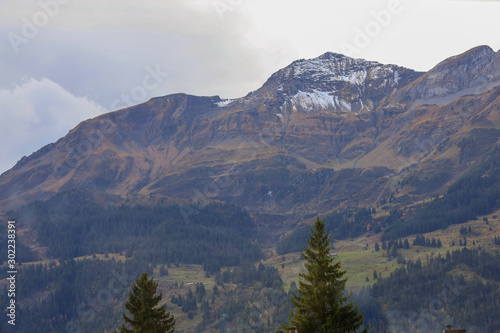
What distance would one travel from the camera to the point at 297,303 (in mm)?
49188

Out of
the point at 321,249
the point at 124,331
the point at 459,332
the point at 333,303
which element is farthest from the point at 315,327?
the point at 124,331

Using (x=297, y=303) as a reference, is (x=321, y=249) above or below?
above

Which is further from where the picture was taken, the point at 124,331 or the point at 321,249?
the point at 124,331

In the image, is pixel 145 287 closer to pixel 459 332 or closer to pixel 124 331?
pixel 124 331

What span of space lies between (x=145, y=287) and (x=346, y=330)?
19.1m

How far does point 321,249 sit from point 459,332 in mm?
12958

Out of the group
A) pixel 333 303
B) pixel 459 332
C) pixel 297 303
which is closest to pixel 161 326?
pixel 297 303

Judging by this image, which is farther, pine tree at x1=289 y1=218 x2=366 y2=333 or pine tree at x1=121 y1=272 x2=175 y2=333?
pine tree at x1=121 y1=272 x2=175 y2=333

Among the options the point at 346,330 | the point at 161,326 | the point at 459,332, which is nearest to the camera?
the point at 459,332

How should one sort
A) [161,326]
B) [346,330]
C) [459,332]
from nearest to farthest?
[459,332] → [346,330] → [161,326]

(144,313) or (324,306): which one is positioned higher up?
(144,313)

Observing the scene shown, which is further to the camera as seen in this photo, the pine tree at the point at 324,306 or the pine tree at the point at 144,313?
the pine tree at the point at 144,313

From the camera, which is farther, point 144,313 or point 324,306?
point 144,313

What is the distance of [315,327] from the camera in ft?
153
